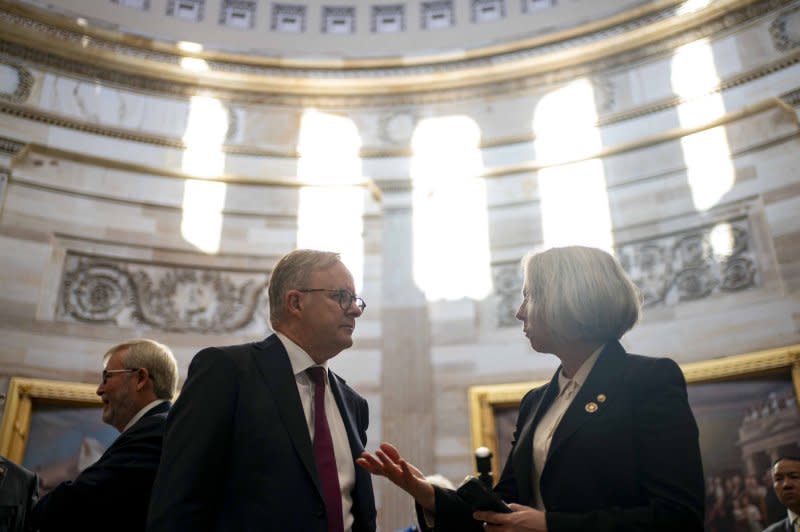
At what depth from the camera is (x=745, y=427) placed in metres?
8.27

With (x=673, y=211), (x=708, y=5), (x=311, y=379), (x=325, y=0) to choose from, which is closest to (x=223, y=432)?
(x=311, y=379)

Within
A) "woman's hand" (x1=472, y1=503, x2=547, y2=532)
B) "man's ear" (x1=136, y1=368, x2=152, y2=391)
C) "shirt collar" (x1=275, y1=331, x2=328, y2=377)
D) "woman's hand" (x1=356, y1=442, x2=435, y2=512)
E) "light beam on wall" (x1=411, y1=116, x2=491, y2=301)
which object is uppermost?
"light beam on wall" (x1=411, y1=116, x2=491, y2=301)

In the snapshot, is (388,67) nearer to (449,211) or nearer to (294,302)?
(449,211)

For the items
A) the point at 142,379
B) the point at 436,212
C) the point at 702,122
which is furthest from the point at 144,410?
the point at 702,122

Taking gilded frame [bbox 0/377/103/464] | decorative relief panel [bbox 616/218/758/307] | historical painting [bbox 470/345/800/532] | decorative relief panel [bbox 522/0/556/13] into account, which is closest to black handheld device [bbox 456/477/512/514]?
historical painting [bbox 470/345/800/532]

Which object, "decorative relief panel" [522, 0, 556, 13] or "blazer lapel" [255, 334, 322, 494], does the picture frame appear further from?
"decorative relief panel" [522, 0, 556, 13]

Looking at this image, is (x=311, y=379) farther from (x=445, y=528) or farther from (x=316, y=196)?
(x=316, y=196)

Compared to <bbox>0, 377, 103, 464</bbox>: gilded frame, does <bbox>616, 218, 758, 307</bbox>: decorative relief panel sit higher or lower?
higher

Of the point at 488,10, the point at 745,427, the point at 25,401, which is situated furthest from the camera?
the point at 488,10

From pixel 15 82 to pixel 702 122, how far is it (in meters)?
10.3

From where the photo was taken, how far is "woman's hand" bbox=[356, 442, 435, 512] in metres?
2.81

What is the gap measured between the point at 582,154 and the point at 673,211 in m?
1.71

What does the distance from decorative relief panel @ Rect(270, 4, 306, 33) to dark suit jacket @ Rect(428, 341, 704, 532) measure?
11.7 m

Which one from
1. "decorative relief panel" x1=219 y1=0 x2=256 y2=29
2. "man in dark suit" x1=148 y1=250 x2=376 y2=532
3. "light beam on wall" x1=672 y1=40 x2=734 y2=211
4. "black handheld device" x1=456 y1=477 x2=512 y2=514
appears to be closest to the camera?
"black handheld device" x1=456 y1=477 x2=512 y2=514
